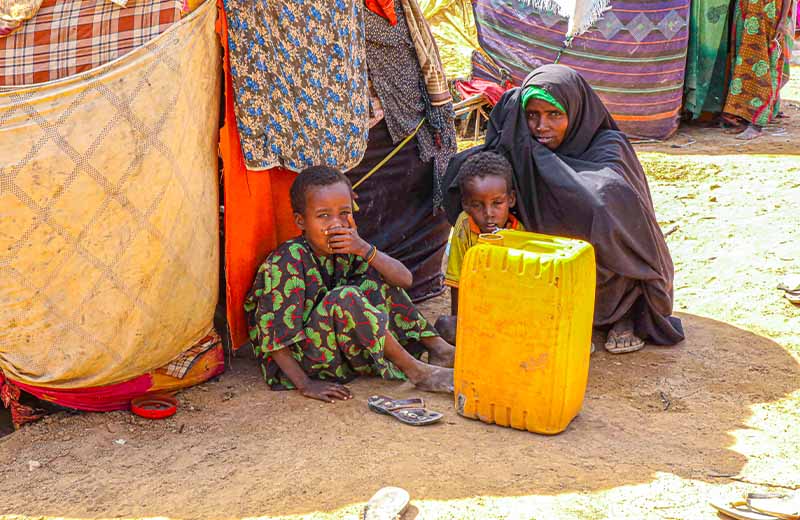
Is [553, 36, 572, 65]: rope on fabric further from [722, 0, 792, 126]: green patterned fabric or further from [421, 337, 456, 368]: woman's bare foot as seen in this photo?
[421, 337, 456, 368]: woman's bare foot

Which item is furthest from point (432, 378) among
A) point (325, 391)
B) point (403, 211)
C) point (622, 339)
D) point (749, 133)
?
point (749, 133)

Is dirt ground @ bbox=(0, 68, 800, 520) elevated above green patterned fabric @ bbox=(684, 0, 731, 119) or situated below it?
below

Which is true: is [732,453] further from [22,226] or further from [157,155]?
[22,226]

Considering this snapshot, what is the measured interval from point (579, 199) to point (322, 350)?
1.28 meters

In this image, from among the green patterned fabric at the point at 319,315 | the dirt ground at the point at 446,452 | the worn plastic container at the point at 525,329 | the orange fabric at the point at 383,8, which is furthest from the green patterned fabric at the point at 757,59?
the worn plastic container at the point at 525,329

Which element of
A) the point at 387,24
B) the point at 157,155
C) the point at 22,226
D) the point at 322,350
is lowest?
the point at 322,350

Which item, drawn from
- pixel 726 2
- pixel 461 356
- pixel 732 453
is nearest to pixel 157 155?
pixel 461 356

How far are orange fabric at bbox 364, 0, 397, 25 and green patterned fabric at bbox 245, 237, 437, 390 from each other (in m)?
1.16

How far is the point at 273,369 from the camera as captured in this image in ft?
11.1

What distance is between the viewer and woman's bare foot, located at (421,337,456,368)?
11.7 ft

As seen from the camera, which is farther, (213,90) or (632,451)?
(213,90)

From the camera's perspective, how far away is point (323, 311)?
3.26 m

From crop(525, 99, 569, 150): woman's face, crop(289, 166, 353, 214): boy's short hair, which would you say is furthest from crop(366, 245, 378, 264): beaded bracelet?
crop(525, 99, 569, 150): woman's face

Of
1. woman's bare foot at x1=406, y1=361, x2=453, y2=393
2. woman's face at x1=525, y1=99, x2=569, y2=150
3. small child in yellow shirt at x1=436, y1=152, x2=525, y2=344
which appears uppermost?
woman's face at x1=525, y1=99, x2=569, y2=150
